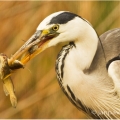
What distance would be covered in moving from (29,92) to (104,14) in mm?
668

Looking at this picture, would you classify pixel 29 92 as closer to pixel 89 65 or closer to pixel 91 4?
pixel 91 4

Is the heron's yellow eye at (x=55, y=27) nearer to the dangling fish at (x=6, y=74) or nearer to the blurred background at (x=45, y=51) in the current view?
the dangling fish at (x=6, y=74)

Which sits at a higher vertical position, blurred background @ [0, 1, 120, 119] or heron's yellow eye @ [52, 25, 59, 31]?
heron's yellow eye @ [52, 25, 59, 31]

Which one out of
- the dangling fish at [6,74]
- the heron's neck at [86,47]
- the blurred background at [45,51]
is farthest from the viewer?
the blurred background at [45,51]

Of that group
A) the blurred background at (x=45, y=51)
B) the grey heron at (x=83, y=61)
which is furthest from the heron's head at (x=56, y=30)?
the blurred background at (x=45, y=51)

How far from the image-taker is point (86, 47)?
194cm

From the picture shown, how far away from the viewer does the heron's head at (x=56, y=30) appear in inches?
72.7

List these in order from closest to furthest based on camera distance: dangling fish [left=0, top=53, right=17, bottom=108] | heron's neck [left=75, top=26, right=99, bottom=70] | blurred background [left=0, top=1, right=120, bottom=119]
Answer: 1. dangling fish [left=0, top=53, right=17, bottom=108]
2. heron's neck [left=75, top=26, right=99, bottom=70]
3. blurred background [left=0, top=1, right=120, bottom=119]

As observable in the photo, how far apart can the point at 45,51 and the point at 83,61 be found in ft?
3.20

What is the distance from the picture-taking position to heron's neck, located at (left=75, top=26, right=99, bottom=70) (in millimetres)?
1937

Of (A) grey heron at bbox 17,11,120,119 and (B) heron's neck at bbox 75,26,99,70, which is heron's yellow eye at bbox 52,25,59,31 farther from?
(B) heron's neck at bbox 75,26,99,70

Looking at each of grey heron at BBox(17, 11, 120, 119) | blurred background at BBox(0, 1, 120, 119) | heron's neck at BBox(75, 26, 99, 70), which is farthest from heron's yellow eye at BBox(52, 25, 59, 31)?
blurred background at BBox(0, 1, 120, 119)

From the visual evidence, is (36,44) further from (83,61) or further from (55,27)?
(83,61)

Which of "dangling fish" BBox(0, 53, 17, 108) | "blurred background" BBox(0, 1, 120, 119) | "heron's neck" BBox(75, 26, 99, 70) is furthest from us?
"blurred background" BBox(0, 1, 120, 119)
